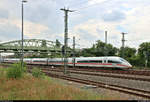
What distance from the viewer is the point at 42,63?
60969 millimetres

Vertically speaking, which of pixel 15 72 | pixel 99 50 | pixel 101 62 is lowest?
pixel 15 72

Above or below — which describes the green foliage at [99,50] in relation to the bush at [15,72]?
above

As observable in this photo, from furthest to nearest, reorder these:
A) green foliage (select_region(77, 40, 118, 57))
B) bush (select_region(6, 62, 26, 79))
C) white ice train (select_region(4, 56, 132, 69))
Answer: green foliage (select_region(77, 40, 118, 57))
white ice train (select_region(4, 56, 132, 69))
bush (select_region(6, 62, 26, 79))

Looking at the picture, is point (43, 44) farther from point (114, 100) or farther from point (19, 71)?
point (114, 100)

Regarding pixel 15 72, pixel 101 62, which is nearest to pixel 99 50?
pixel 101 62

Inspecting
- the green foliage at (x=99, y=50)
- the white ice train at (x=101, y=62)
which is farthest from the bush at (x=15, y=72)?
the green foliage at (x=99, y=50)

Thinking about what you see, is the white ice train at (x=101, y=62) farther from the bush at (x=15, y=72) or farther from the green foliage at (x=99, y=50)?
the bush at (x=15, y=72)

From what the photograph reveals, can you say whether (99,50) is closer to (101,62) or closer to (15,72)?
(101,62)

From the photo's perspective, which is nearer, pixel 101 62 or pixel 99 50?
pixel 101 62

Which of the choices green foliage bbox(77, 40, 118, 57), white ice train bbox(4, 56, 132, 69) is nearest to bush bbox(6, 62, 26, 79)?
white ice train bbox(4, 56, 132, 69)

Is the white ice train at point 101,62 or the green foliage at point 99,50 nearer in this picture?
the white ice train at point 101,62

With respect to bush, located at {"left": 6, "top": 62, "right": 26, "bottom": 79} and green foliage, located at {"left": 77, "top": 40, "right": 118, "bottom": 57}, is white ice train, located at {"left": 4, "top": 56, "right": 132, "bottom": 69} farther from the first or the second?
bush, located at {"left": 6, "top": 62, "right": 26, "bottom": 79}

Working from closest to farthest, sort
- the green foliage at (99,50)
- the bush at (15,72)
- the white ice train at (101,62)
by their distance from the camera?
the bush at (15,72) < the white ice train at (101,62) < the green foliage at (99,50)

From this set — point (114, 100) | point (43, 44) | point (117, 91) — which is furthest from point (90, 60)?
point (43, 44)
